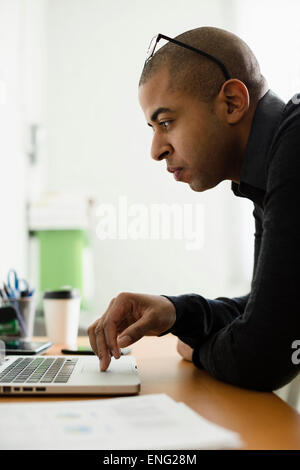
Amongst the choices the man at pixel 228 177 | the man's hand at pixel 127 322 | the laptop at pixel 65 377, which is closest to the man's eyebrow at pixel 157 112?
the man at pixel 228 177

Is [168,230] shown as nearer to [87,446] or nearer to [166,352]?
[166,352]

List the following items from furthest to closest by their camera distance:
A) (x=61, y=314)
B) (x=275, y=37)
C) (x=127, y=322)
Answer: (x=275, y=37) < (x=61, y=314) < (x=127, y=322)

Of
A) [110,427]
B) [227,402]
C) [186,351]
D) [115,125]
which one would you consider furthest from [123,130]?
[110,427]

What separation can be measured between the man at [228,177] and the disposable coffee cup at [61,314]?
328mm

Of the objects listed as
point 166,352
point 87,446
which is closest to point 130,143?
point 166,352

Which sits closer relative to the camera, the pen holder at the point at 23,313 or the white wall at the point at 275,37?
the pen holder at the point at 23,313

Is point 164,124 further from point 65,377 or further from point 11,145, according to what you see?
point 11,145

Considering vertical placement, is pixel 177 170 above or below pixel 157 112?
below

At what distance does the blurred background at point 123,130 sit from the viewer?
2.38 meters

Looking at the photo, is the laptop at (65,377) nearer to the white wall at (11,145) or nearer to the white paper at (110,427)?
the white paper at (110,427)

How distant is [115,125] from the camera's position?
2.58m

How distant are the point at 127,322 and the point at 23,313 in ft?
1.45

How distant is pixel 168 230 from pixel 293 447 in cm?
208

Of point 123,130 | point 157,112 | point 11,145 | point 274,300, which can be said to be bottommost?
point 274,300
